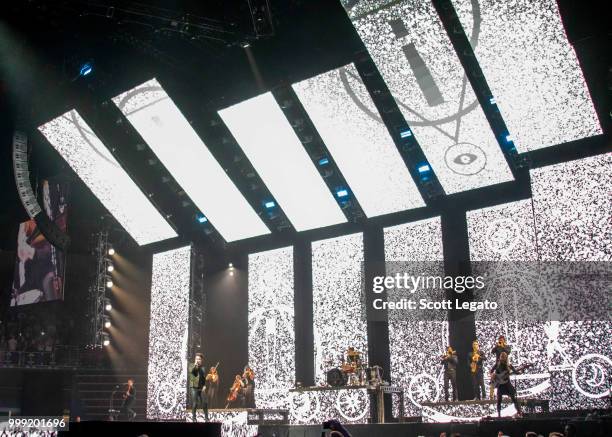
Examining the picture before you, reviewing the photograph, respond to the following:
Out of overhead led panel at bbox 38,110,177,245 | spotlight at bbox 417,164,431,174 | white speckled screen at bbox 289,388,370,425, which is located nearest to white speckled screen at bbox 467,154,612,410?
spotlight at bbox 417,164,431,174

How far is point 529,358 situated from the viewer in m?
12.4

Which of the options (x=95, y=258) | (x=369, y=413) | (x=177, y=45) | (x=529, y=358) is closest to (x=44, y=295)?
(x=95, y=258)

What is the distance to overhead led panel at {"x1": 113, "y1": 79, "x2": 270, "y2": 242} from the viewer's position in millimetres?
14727

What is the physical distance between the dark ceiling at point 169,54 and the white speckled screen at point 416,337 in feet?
9.83

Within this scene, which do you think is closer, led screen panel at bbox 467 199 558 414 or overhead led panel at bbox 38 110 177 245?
led screen panel at bbox 467 199 558 414

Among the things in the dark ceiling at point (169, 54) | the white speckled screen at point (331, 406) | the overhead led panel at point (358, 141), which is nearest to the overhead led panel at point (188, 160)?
the dark ceiling at point (169, 54)

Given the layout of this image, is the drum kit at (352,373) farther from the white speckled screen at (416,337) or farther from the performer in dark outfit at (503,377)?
the performer in dark outfit at (503,377)

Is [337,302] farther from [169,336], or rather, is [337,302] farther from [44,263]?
[44,263]

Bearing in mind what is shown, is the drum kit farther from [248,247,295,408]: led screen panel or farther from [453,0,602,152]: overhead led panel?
[453,0,602,152]: overhead led panel

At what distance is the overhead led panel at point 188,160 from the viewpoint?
14727 millimetres

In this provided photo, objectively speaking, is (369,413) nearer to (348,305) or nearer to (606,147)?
(348,305)

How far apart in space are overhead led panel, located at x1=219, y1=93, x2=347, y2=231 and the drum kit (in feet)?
10.9

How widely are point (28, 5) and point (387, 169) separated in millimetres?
7606

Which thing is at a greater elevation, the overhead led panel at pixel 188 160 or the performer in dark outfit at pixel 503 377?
the overhead led panel at pixel 188 160
